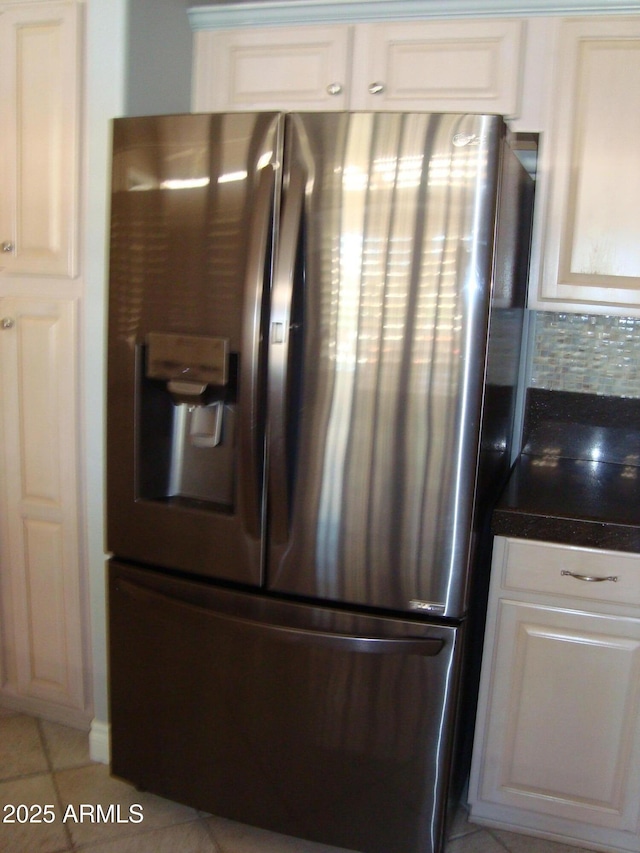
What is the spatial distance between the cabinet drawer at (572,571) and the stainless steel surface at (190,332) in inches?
23.8

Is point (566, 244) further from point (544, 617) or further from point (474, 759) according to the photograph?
point (474, 759)

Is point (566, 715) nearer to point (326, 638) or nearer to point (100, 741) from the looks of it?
point (326, 638)

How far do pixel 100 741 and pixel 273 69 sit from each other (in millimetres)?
1915

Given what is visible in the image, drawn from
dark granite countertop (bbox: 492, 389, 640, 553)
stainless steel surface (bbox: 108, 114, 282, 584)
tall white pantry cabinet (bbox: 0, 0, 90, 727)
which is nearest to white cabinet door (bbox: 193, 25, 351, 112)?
tall white pantry cabinet (bbox: 0, 0, 90, 727)

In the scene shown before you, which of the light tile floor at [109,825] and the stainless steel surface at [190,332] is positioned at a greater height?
the stainless steel surface at [190,332]

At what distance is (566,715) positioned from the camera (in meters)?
1.80

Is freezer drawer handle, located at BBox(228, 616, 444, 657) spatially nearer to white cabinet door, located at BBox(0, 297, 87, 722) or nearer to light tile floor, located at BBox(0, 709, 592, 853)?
light tile floor, located at BBox(0, 709, 592, 853)

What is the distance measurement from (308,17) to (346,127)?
2.17 feet

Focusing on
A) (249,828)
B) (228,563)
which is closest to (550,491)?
(228,563)

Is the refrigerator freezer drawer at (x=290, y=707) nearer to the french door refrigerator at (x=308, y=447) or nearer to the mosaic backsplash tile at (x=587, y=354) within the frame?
the french door refrigerator at (x=308, y=447)

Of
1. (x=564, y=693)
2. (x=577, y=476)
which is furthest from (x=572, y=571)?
(x=577, y=476)

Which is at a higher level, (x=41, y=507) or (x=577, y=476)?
(x=577, y=476)

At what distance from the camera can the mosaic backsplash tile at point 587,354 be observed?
2.24m

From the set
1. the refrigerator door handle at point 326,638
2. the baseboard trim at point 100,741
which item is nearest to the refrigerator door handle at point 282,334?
the refrigerator door handle at point 326,638
